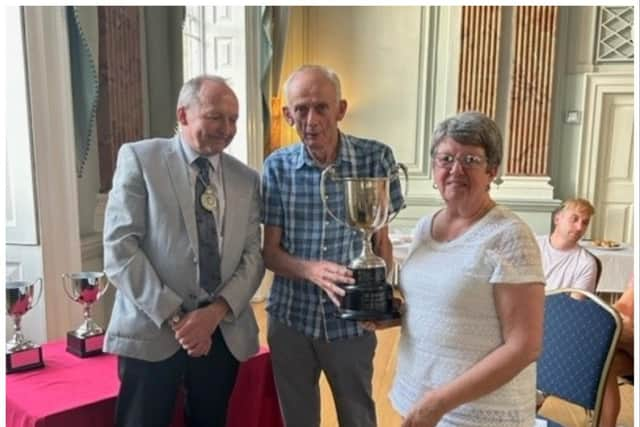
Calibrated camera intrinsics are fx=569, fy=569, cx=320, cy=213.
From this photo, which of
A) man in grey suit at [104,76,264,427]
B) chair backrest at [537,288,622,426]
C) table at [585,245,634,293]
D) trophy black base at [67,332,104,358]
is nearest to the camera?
man in grey suit at [104,76,264,427]

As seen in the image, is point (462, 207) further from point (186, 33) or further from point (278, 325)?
point (186, 33)

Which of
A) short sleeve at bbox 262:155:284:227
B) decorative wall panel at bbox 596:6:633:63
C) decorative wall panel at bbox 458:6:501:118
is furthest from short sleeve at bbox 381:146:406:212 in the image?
decorative wall panel at bbox 596:6:633:63

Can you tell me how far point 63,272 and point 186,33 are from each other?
2420mm

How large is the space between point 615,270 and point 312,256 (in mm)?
2698

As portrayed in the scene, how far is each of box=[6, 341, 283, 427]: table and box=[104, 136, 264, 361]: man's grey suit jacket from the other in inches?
7.5

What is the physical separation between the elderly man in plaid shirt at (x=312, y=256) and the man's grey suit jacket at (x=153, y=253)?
0.66 ft

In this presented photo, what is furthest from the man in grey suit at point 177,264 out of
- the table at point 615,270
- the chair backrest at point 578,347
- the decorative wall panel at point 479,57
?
the decorative wall panel at point 479,57

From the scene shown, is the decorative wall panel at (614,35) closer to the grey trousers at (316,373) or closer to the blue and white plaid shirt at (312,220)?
the blue and white plaid shirt at (312,220)

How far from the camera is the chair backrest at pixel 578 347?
164 centimetres

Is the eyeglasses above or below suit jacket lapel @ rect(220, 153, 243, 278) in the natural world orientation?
above

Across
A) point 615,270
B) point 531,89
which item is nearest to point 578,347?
point 615,270

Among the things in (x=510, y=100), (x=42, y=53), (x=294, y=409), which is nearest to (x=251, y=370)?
(x=294, y=409)

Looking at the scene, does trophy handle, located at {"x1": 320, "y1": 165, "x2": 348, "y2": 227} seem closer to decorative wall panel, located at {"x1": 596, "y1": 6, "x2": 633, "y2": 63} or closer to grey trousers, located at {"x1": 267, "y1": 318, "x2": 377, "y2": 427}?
grey trousers, located at {"x1": 267, "y1": 318, "x2": 377, "y2": 427}

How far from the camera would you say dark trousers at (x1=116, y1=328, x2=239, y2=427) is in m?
1.41
